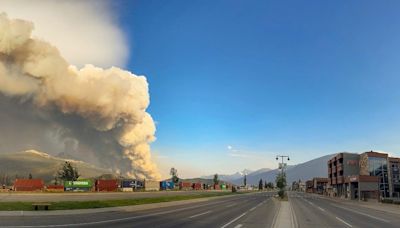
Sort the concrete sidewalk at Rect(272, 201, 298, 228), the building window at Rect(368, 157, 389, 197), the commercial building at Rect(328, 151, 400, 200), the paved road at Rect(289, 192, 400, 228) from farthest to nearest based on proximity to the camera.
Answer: the building window at Rect(368, 157, 389, 197)
the commercial building at Rect(328, 151, 400, 200)
the paved road at Rect(289, 192, 400, 228)
the concrete sidewalk at Rect(272, 201, 298, 228)

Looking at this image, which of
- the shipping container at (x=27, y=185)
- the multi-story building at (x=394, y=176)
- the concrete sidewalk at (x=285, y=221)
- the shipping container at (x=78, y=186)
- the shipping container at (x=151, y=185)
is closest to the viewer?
the concrete sidewalk at (x=285, y=221)

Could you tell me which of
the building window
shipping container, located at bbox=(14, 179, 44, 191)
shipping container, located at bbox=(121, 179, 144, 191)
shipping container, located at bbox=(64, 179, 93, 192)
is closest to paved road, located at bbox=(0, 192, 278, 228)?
shipping container, located at bbox=(14, 179, 44, 191)

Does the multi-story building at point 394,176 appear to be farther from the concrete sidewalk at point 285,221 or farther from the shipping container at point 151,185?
the concrete sidewalk at point 285,221

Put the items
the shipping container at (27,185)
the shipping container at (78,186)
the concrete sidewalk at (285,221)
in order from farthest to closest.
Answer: the shipping container at (78,186)
the shipping container at (27,185)
the concrete sidewalk at (285,221)

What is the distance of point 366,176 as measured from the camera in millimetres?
111000

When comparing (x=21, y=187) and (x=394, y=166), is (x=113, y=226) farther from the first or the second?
(x=394, y=166)

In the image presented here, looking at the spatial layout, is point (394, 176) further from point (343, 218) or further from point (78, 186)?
point (343, 218)

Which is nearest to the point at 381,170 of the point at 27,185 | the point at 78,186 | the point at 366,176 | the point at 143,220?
the point at 366,176

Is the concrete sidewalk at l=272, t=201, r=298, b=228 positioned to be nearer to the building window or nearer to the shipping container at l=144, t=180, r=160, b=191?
the building window

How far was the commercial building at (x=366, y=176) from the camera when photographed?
11031 centimetres

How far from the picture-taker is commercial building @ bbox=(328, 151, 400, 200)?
110m

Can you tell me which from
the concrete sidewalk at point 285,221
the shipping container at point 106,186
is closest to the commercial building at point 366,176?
the shipping container at point 106,186

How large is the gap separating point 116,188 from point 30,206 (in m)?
98.3

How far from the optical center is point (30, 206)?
1391 inches
